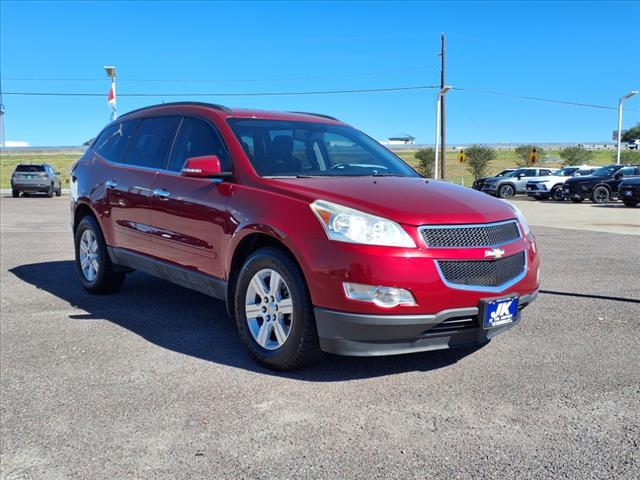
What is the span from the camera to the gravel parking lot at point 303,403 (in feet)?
9.42

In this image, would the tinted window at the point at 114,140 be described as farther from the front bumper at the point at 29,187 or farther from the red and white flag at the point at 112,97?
the front bumper at the point at 29,187

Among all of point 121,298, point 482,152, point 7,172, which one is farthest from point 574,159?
point 121,298

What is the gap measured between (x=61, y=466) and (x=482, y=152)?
52881 mm

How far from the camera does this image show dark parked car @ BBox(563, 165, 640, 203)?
2420 cm

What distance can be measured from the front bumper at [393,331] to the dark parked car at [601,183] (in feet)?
74.7

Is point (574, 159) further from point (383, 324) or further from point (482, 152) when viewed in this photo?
point (383, 324)

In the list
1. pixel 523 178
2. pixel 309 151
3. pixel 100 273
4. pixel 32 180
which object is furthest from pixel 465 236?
pixel 523 178

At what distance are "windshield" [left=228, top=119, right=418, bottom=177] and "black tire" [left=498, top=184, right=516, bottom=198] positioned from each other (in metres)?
26.8

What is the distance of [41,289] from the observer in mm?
6836

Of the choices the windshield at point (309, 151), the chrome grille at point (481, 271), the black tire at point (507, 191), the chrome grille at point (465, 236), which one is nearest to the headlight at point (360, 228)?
the chrome grille at point (465, 236)

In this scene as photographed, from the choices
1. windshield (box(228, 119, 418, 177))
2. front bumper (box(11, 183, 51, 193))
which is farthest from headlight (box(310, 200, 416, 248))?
front bumper (box(11, 183, 51, 193))

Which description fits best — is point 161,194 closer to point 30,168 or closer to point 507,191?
point 30,168

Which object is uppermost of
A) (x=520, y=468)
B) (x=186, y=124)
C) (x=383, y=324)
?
(x=186, y=124)

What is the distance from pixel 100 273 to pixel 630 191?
20.2 metres
